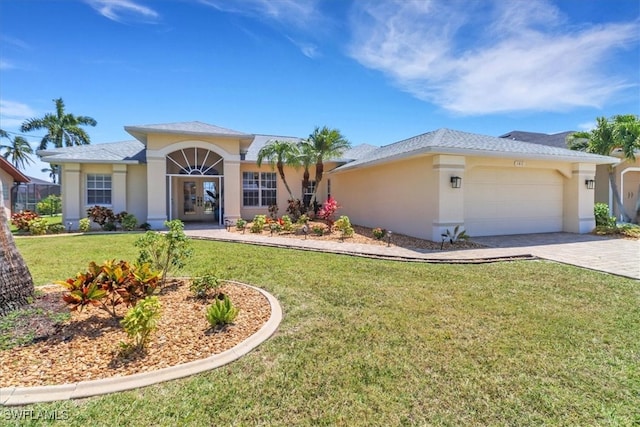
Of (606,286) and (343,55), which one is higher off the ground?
(343,55)

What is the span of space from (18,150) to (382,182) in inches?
1886

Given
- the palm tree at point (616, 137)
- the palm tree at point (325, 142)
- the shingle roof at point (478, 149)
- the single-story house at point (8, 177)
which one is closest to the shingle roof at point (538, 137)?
the palm tree at point (616, 137)

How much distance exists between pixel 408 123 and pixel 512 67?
31.6 feet

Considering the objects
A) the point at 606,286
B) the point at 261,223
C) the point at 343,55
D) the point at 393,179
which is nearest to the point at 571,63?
the point at 393,179

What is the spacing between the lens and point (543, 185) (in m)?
13.8

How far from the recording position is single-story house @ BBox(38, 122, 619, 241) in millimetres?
11727

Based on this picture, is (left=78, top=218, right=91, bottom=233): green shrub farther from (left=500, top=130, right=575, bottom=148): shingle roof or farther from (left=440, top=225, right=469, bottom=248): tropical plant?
(left=500, top=130, right=575, bottom=148): shingle roof

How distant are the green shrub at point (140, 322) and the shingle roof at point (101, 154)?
15141mm

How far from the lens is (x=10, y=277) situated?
414cm

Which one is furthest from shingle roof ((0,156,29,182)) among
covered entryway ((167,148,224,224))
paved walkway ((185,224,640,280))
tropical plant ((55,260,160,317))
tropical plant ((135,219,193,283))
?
tropical plant ((55,260,160,317))

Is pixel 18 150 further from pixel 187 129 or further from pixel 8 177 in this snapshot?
pixel 187 129

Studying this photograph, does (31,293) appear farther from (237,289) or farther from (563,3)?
(563,3)

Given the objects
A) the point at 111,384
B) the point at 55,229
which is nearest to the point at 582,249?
the point at 111,384

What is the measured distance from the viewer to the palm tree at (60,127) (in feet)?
113
